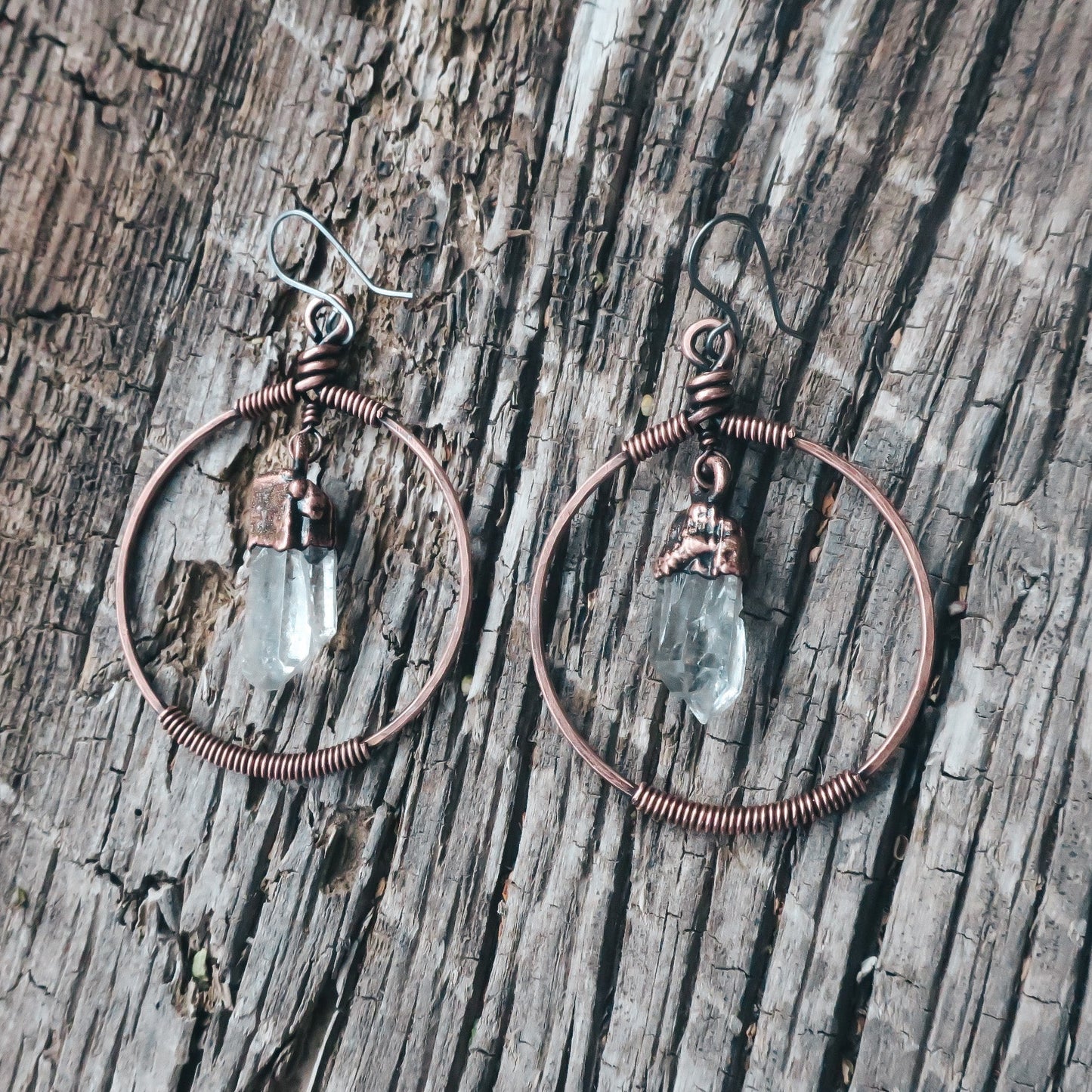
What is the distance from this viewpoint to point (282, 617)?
1.91m

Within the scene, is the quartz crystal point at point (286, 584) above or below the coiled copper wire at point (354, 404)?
below

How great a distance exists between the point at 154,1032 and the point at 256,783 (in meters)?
0.54

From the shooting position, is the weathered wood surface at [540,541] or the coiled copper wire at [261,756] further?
the coiled copper wire at [261,756]

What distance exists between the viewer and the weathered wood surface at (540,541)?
1.74 meters

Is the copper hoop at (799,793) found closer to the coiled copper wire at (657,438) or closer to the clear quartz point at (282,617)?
the coiled copper wire at (657,438)

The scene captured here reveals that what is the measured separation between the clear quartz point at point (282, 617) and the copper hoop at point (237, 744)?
0.17 metres

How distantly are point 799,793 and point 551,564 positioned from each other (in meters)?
0.66

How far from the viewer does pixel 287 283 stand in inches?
81.8

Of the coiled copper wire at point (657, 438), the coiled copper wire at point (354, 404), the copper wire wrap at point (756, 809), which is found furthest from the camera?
the coiled copper wire at point (354, 404)

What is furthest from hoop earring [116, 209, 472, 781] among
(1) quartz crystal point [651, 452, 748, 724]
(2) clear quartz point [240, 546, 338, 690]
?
(1) quartz crystal point [651, 452, 748, 724]

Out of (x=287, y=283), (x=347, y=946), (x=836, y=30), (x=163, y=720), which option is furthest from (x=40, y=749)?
(x=836, y=30)

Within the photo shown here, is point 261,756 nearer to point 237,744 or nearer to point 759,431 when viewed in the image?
point 237,744

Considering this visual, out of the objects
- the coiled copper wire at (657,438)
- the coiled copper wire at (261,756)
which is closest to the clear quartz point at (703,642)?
the coiled copper wire at (657,438)

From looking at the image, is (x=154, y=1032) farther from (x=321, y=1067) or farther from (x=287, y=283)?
(x=287, y=283)
